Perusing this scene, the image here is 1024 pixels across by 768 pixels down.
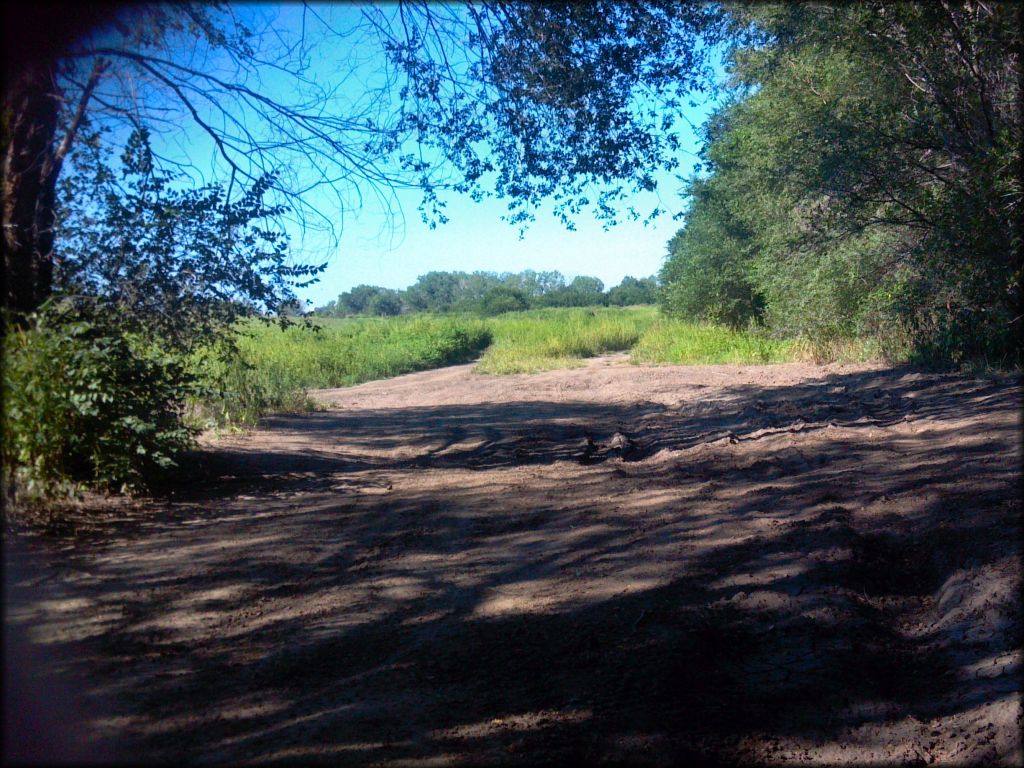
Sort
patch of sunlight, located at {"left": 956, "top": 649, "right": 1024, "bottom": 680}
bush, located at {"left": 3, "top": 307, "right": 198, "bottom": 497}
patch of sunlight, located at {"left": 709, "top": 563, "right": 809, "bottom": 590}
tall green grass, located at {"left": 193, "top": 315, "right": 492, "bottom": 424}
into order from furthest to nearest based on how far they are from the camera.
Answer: tall green grass, located at {"left": 193, "top": 315, "right": 492, "bottom": 424} < bush, located at {"left": 3, "top": 307, "right": 198, "bottom": 497} < patch of sunlight, located at {"left": 709, "top": 563, "right": 809, "bottom": 590} < patch of sunlight, located at {"left": 956, "top": 649, "right": 1024, "bottom": 680}

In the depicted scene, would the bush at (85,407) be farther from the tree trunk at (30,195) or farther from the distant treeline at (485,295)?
the distant treeline at (485,295)

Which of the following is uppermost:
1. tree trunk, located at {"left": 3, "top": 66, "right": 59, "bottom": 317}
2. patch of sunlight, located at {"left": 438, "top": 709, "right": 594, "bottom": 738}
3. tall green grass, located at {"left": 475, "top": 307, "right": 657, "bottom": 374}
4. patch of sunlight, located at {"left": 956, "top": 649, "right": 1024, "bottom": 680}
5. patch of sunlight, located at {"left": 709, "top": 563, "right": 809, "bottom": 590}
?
tree trunk, located at {"left": 3, "top": 66, "right": 59, "bottom": 317}

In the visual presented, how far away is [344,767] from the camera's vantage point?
3219 millimetres

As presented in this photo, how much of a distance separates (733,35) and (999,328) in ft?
18.0

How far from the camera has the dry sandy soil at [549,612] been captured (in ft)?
11.6

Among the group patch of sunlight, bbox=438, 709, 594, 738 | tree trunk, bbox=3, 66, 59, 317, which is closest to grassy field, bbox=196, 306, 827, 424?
tree trunk, bbox=3, 66, 59, 317

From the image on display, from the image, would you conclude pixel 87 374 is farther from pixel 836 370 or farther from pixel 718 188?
pixel 718 188

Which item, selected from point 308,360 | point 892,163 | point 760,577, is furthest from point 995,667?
point 308,360

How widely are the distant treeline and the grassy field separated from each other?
2046cm

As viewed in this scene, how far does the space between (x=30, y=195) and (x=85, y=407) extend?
175cm

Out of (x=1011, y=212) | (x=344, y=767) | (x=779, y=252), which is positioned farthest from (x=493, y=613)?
(x=779, y=252)

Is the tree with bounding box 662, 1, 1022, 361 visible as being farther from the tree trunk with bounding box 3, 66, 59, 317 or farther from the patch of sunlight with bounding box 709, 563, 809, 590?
the tree trunk with bounding box 3, 66, 59, 317

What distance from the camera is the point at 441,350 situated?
29.5 meters

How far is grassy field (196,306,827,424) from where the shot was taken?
13.1 metres
